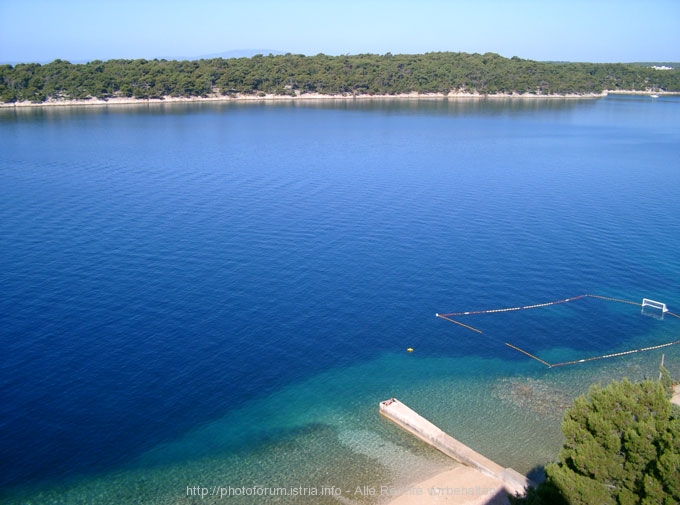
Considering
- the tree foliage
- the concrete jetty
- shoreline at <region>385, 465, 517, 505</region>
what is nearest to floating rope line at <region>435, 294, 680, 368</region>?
the concrete jetty

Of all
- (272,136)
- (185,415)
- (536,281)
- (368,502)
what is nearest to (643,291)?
(536,281)

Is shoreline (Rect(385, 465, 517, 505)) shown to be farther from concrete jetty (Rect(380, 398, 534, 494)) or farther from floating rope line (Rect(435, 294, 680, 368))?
floating rope line (Rect(435, 294, 680, 368))

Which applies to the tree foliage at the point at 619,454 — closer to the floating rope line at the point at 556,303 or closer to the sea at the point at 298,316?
the sea at the point at 298,316

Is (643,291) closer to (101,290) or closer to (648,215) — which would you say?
(648,215)

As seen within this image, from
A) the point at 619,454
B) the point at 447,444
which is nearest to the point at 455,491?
the point at 447,444

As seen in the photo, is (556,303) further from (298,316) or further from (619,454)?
(619,454)

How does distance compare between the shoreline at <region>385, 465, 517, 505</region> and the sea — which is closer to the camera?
the shoreline at <region>385, 465, 517, 505</region>

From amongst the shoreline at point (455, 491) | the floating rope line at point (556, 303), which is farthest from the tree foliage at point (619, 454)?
the floating rope line at point (556, 303)
